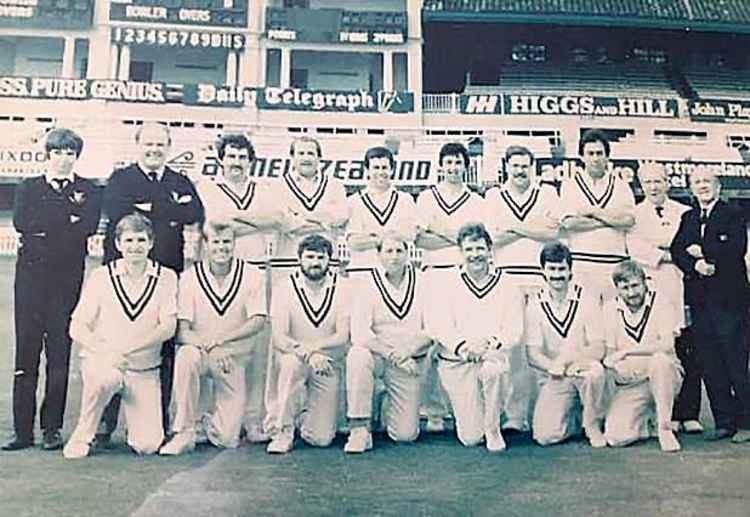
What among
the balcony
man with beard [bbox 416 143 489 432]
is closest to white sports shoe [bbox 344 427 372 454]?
man with beard [bbox 416 143 489 432]

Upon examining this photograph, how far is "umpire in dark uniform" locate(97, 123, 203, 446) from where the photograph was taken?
1.32 metres

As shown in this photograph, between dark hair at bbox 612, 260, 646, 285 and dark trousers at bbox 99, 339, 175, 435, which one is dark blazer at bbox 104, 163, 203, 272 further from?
dark hair at bbox 612, 260, 646, 285

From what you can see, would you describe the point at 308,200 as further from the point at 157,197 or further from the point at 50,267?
the point at 50,267

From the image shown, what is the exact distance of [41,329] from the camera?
1289 mm

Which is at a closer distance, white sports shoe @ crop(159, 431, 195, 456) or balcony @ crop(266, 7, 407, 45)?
white sports shoe @ crop(159, 431, 195, 456)

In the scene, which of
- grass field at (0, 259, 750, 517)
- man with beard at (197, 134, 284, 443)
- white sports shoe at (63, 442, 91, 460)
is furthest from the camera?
man with beard at (197, 134, 284, 443)

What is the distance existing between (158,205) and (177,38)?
315mm

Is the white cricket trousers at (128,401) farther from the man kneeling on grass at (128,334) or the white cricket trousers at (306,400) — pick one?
the white cricket trousers at (306,400)

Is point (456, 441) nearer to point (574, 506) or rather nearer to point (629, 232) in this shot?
point (574, 506)

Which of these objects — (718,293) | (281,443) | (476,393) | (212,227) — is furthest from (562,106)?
(281,443)

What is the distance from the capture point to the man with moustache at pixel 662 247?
1406 millimetres

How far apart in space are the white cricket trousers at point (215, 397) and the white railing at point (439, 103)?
1.85 ft

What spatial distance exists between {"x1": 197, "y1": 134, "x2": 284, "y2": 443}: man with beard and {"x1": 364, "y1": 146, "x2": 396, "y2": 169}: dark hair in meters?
0.19

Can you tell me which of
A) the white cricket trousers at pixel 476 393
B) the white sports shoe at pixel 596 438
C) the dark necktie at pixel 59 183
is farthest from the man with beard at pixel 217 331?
the white sports shoe at pixel 596 438
